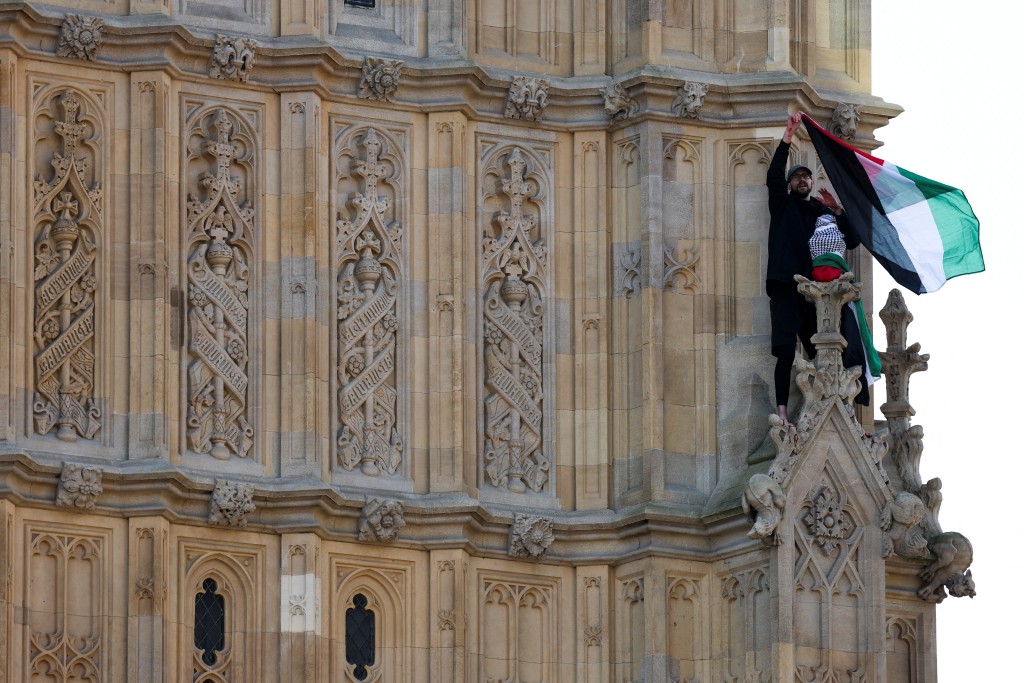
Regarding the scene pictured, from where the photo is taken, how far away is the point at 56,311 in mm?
30750

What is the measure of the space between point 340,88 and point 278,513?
321 cm

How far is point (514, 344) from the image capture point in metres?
32.1

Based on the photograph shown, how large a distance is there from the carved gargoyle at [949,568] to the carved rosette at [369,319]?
3.83 metres

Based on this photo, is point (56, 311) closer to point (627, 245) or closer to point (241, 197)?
point (241, 197)

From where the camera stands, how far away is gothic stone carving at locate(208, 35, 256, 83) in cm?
3156

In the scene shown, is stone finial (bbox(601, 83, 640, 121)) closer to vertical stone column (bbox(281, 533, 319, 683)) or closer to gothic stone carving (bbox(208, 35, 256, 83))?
gothic stone carving (bbox(208, 35, 256, 83))

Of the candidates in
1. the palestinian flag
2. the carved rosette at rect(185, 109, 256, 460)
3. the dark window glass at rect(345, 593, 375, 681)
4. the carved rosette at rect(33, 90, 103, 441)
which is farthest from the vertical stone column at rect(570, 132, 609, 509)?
the carved rosette at rect(33, 90, 103, 441)

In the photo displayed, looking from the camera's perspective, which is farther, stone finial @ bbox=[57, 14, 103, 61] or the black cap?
the black cap

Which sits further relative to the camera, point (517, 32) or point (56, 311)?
point (517, 32)

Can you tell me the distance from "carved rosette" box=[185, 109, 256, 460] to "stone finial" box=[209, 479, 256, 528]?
34 cm

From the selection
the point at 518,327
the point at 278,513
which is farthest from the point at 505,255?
the point at 278,513

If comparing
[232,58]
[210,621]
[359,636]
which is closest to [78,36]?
[232,58]

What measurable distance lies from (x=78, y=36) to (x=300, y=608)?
13.8 feet

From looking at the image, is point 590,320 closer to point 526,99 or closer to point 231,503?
point 526,99
